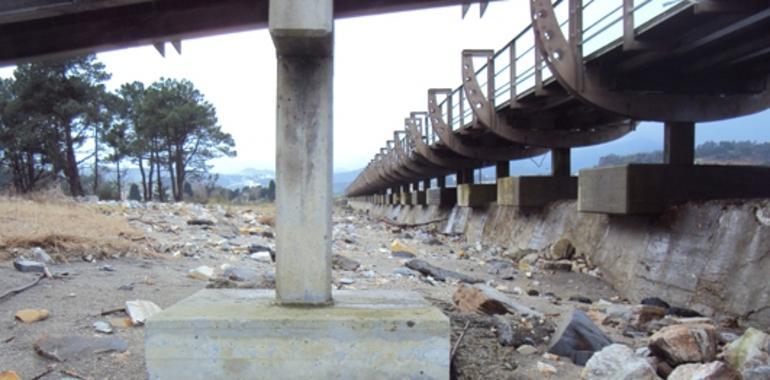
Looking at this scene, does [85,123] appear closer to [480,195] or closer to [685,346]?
[480,195]

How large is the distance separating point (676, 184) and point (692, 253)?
109cm

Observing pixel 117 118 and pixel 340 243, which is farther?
pixel 117 118

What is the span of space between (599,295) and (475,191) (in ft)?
24.7

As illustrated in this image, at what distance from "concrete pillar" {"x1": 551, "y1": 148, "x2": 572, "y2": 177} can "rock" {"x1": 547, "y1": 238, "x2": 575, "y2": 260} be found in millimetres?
2896

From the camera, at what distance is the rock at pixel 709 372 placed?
9.85 ft

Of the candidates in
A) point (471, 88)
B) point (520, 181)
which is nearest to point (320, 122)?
point (520, 181)

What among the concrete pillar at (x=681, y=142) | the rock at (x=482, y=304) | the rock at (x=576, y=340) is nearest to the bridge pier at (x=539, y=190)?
the concrete pillar at (x=681, y=142)

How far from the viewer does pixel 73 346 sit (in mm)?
3797

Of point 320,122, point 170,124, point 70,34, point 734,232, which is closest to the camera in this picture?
point 320,122

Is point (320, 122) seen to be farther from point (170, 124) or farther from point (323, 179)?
point (170, 124)

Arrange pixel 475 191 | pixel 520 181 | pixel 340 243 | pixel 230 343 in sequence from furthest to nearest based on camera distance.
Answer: pixel 475 191 < pixel 340 243 < pixel 520 181 < pixel 230 343

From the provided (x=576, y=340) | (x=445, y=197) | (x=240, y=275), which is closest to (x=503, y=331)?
(x=576, y=340)

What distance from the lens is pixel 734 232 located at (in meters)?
5.10

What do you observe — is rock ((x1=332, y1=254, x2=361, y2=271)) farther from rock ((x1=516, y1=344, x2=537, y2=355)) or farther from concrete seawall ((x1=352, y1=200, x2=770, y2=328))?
rock ((x1=516, y1=344, x2=537, y2=355))
